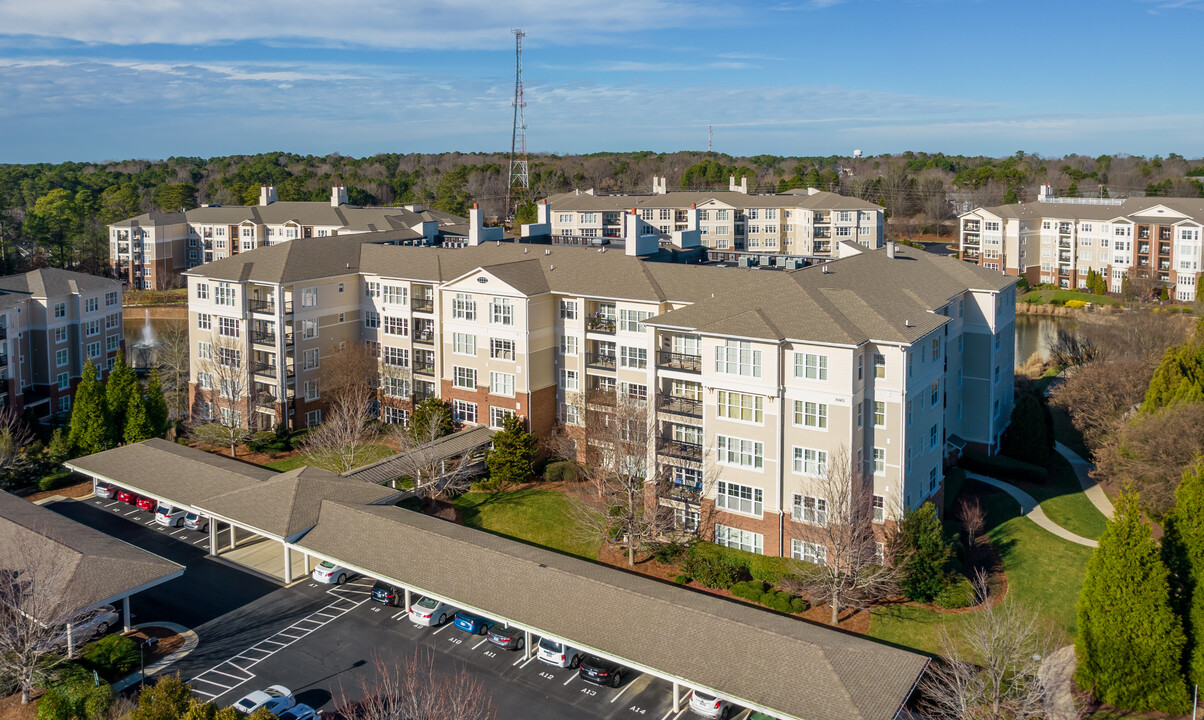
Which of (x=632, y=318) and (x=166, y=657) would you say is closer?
(x=166, y=657)

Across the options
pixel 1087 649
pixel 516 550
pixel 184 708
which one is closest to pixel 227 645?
pixel 184 708

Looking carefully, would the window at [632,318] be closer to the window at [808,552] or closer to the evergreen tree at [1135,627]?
the window at [808,552]

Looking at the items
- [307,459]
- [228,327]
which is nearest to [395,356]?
[307,459]

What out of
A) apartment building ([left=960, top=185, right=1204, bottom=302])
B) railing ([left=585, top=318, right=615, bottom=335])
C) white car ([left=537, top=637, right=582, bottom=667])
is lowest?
white car ([left=537, top=637, right=582, bottom=667])

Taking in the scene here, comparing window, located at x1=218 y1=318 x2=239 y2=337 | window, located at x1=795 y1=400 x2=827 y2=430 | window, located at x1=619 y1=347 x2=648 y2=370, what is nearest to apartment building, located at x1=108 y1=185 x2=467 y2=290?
window, located at x1=218 y1=318 x2=239 y2=337

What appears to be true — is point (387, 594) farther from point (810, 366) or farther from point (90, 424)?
point (90, 424)

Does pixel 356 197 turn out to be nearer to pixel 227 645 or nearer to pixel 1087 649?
pixel 227 645

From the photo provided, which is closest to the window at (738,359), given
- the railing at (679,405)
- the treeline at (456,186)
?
the railing at (679,405)

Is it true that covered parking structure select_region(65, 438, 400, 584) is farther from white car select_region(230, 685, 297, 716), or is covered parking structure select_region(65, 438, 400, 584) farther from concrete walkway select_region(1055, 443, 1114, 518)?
concrete walkway select_region(1055, 443, 1114, 518)
